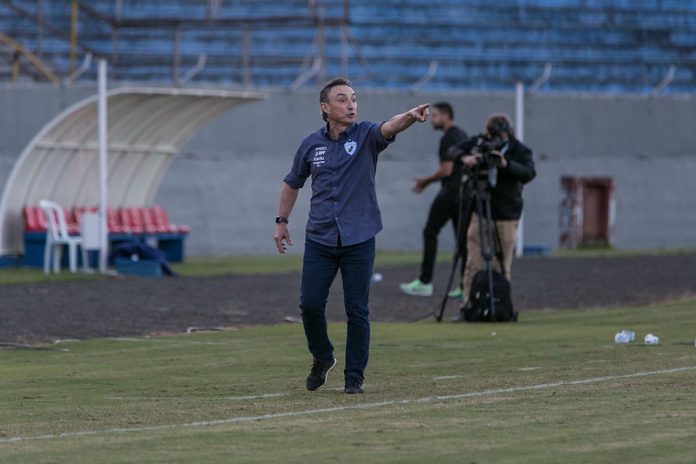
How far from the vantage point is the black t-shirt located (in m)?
17.9

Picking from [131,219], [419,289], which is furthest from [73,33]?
[419,289]

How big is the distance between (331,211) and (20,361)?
327 cm

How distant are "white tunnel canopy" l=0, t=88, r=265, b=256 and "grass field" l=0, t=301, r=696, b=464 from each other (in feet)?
35.6

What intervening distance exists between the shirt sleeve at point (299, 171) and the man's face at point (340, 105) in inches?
13.7

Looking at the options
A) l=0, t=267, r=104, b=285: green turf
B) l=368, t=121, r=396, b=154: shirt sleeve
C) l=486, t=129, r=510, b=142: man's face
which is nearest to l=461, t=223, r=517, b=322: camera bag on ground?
l=486, t=129, r=510, b=142: man's face

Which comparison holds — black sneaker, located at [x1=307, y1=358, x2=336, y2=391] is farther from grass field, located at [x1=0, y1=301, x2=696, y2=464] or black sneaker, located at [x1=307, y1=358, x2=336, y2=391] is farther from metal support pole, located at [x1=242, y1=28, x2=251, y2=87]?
metal support pole, located at [x1=242, y1=28, x2=251, y2=87]

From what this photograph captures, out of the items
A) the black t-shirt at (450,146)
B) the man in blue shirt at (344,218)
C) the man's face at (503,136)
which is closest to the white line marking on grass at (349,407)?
the man in blue shirt at (344,218)

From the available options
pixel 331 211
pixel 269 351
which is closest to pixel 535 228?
pixel 269 351

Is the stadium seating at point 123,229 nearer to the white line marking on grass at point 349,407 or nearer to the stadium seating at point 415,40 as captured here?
the stadium seating at point 415,40

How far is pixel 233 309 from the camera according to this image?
17.4 m

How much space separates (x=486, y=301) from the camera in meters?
15.6

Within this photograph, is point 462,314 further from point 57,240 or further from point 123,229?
point 123,229

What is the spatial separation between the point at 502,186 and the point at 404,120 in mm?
7056

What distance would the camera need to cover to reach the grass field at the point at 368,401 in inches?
273
